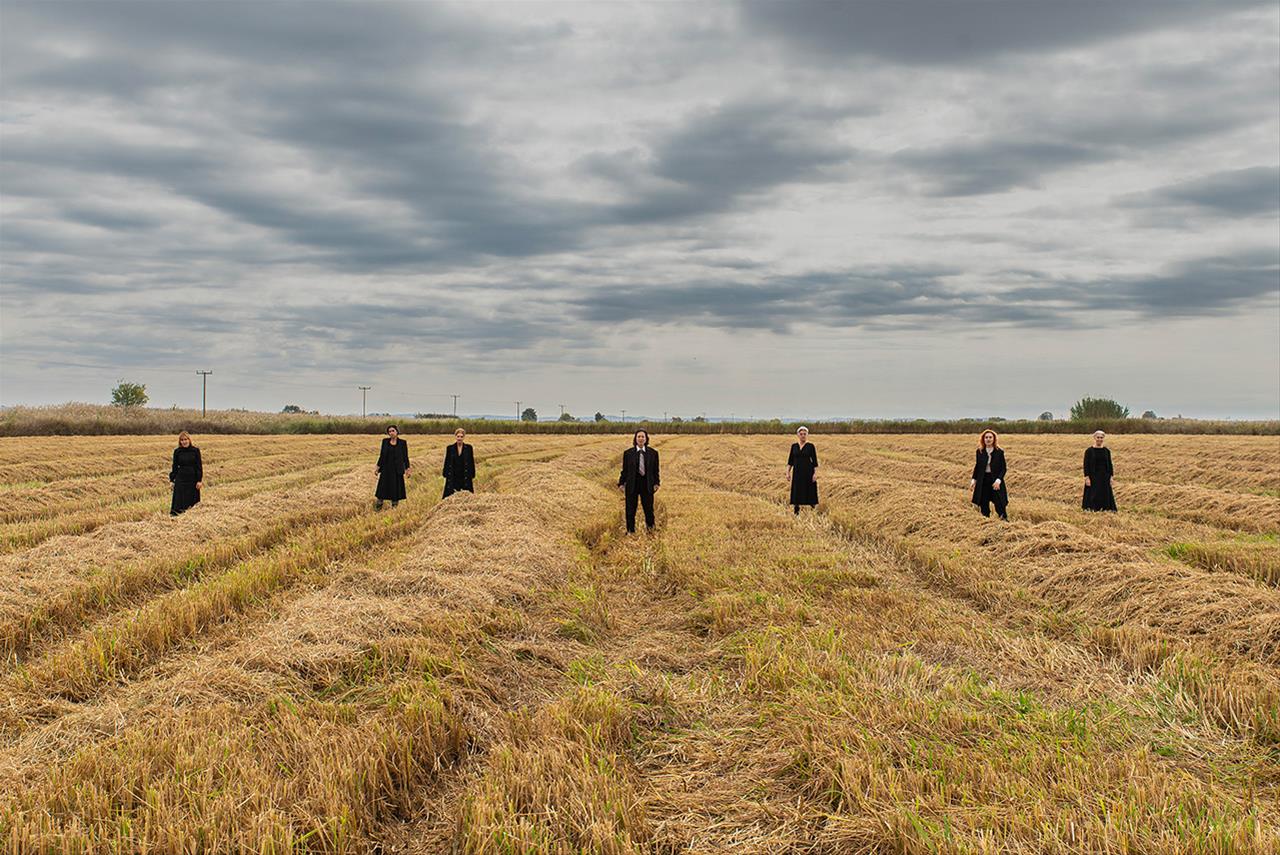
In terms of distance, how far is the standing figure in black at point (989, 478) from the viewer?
1486cm

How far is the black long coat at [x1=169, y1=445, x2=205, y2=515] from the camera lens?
15805 millimetres

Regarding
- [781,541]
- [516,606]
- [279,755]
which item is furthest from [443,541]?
[279,755]

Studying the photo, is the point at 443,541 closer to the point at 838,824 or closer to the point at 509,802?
the point at 509,802

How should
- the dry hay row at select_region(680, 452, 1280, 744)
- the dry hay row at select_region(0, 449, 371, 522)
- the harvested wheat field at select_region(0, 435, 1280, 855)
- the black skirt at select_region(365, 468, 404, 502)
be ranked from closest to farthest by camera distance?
the harvested wheat field at select_region(0, 435, 1280, 855), the dry hay row at select_region(680, 452, 1280, 744), the dry hay row at select_region(0, 449, 371, 522), the black skirt at select_region(365, 468, 404, 502)

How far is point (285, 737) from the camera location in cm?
496

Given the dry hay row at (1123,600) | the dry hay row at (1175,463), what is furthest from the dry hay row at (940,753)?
the dry hay row at (1175,463)

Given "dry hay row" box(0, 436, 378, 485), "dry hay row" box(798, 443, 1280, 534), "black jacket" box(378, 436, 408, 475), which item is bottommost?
"dry hay row" box(798, 443, 1280, 534)

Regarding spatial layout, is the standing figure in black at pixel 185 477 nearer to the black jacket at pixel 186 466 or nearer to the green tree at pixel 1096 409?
the black jacket at pixel 186 466

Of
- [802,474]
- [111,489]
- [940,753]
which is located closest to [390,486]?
[802,474]

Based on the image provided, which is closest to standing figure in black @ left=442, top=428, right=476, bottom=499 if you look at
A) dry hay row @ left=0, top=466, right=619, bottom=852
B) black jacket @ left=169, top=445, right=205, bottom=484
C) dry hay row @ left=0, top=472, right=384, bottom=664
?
dry hay row @ left=0, top=472, right=384, bottom=664

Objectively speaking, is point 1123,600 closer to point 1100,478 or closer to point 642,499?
point 642,499

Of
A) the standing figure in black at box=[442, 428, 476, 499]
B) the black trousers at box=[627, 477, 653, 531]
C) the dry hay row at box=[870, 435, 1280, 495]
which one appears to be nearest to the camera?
the black trousers at box=[627, 477, 653, 531]

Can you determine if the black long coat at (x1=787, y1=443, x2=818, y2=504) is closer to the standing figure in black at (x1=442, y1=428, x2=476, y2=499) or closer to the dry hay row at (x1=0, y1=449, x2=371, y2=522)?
the standing figure in black at (x1=442, y1=428, x2=476, y2=499)

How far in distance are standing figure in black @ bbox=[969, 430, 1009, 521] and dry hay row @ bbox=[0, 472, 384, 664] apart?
43.8 ft
